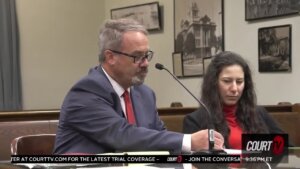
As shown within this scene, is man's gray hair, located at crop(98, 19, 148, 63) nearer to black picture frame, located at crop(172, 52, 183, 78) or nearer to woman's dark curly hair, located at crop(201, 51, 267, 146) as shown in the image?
woman's dark curly hair, located at crop(201, 51, 267, 146)

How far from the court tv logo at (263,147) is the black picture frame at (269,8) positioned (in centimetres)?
337

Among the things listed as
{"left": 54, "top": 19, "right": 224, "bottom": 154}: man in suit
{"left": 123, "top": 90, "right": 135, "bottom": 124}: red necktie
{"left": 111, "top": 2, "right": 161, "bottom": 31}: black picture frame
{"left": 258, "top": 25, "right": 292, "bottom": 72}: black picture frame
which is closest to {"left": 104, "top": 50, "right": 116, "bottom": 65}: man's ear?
{"left": 54, "top": 19, "right": 224, "bottom": 154}: man in suit

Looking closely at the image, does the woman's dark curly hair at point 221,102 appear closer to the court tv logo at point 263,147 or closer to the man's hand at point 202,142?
the man's hand at point 202,142

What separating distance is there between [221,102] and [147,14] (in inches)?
154

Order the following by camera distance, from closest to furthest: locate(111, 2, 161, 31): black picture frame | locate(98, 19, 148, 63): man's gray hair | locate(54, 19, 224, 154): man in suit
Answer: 1. locate(54, 19, 224, 154): man in suit
2. locate(98, 19, 148, 63): man's gray hair
3. locate(111, 2, 161, 31): black picture frame

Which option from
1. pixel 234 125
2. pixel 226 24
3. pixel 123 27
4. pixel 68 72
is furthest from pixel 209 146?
pixel 68 72

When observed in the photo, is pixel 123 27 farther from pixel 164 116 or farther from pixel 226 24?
pixel 226 24

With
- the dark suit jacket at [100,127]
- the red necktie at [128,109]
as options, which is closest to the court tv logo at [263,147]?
the dark suit jacket at [100,127]

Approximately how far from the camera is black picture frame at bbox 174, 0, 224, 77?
17.9ft

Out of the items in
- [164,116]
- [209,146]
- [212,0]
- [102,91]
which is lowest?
[164,116]

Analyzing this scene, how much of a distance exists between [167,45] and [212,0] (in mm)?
954

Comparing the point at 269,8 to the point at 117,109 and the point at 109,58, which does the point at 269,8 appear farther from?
the point at 117,109

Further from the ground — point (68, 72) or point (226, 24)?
point (226, 24)

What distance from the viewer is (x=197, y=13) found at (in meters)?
5.72
